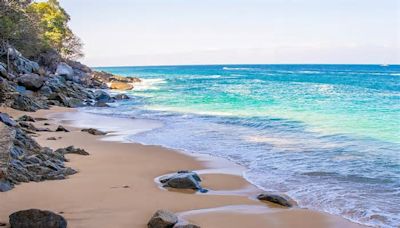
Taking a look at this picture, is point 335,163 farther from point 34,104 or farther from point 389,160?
point 34,104

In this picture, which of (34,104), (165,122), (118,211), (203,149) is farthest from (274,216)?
(34,104)

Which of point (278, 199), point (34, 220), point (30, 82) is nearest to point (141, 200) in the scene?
point (34, 220)

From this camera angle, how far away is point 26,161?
9305 mm

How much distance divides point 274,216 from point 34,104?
20762 millimetres

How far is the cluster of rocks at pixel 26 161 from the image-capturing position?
26.5 ft

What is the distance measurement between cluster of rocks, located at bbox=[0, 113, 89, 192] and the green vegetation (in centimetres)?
1215

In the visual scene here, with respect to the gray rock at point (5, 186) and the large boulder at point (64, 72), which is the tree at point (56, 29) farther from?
the gray rock at point (5, 186)

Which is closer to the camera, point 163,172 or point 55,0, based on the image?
point 163,172

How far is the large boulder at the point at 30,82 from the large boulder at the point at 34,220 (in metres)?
24.8

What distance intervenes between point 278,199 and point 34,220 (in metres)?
4.00

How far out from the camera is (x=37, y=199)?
7.66m

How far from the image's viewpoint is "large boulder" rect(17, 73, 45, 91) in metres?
29.1

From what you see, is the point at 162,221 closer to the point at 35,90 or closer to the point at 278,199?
the point at 278,199

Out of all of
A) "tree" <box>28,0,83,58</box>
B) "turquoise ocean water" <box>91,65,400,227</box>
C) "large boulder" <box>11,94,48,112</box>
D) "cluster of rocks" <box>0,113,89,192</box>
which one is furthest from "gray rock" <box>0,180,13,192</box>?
"tree" <box>28,0,83,58</box>
